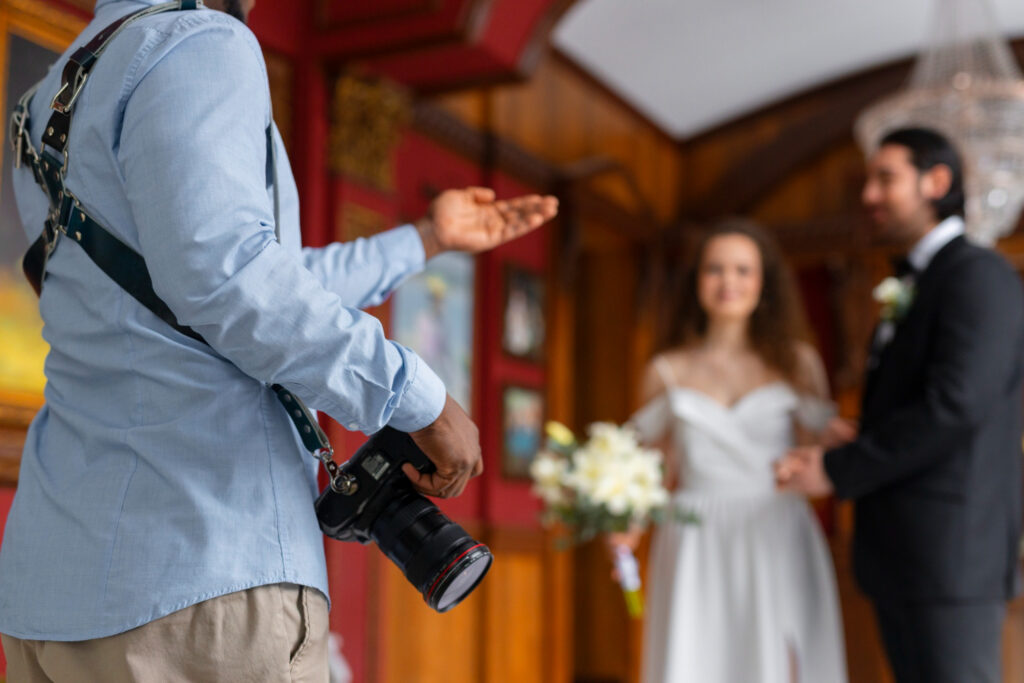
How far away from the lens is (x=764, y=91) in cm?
841

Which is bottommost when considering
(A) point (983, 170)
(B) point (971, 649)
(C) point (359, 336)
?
(B) point (971, 649)

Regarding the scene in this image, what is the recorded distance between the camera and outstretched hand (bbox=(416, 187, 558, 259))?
1828mm

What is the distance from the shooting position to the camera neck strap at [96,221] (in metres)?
1.27

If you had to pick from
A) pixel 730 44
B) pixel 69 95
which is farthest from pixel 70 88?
pixel 730 44

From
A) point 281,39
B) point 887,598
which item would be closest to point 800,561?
point 887,598

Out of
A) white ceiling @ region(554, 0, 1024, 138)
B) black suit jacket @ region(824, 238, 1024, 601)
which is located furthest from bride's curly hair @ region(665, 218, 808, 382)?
white ceiling @ region(554, 0, 1024, 138)

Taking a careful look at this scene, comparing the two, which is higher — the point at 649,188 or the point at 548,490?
the point at 649,188

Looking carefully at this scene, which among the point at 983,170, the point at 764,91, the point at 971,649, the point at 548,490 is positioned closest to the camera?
the point at 971,649

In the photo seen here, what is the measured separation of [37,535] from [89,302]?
0.29 meters

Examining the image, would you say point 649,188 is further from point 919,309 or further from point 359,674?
point 919,309

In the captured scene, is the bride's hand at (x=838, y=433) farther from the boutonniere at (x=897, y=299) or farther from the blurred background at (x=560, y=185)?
the blurred background at (x=560, y=185)

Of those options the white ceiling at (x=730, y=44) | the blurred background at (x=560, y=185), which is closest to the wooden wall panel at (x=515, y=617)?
the blurred background at (x=560, y=185)

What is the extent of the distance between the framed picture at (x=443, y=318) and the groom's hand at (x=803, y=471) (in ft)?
8.85

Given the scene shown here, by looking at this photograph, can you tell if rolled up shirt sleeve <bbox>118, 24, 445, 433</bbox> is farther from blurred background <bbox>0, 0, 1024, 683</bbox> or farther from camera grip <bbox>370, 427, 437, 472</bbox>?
blurred background <bbox>0, 0, 1024, 683</bbox>
